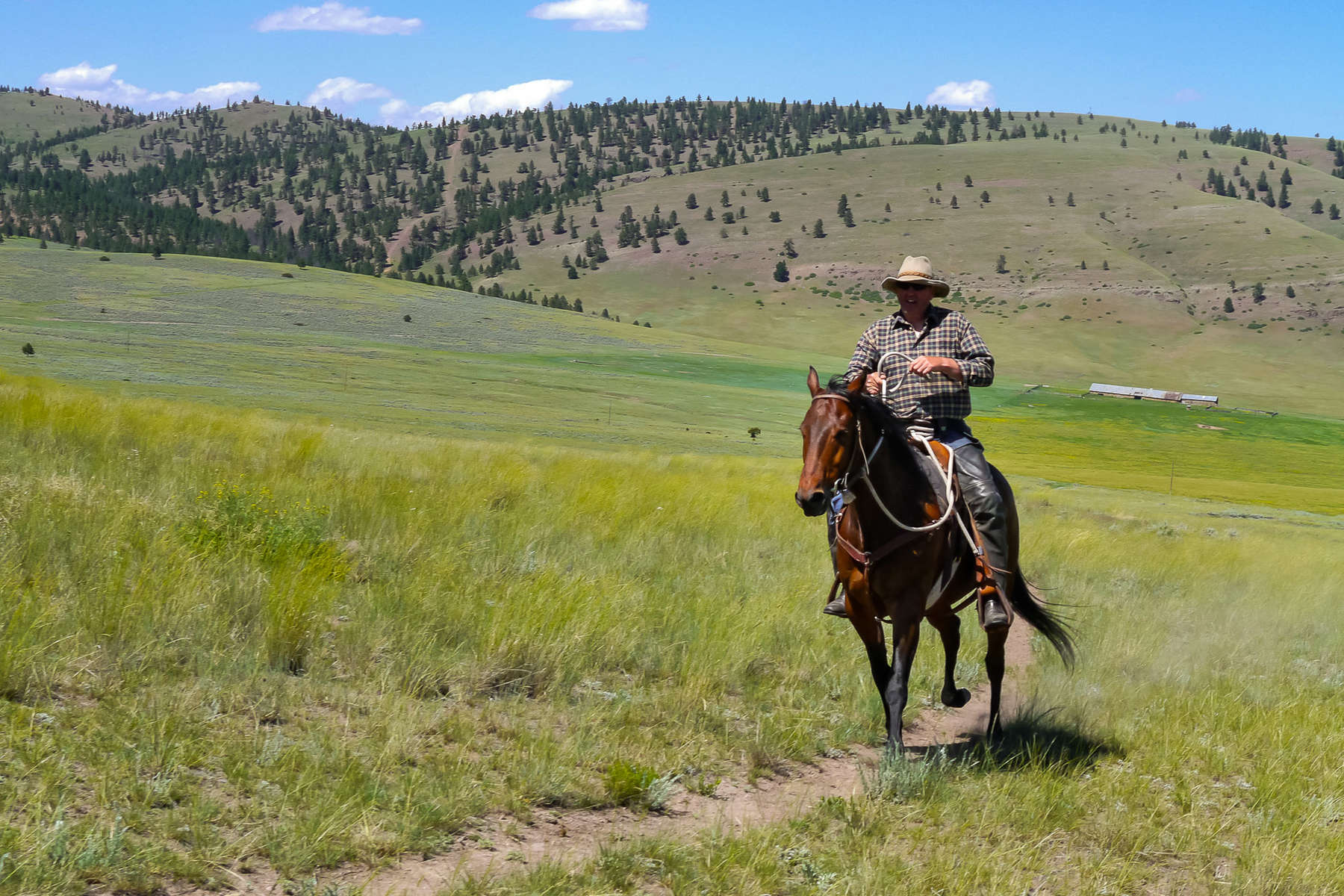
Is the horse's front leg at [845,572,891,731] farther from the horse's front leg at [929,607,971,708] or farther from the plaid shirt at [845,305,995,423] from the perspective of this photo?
the plaid shirt at [845,305,995,423]

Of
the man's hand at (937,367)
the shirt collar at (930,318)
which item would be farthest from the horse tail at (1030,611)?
the shirt collar at (930,318)

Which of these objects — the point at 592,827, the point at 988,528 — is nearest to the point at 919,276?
the point at 988,528

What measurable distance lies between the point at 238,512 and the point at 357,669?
9.44 ft

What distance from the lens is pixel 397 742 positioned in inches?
221

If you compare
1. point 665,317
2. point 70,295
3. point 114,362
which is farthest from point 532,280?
point 114,362

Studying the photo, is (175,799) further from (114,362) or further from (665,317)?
(665,317)

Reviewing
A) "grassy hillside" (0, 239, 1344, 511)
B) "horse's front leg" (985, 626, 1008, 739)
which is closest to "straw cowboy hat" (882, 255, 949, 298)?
"horse's front leg" (985, 626, 1008, 739)

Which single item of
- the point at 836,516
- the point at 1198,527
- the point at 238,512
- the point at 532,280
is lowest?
the point at 1198,527

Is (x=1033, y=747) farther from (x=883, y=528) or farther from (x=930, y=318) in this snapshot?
(x=930, y=318)

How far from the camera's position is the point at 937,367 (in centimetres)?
703

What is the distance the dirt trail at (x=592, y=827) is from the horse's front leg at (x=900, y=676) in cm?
36

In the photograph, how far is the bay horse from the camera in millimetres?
6383

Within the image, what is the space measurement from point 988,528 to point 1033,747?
1537 mm

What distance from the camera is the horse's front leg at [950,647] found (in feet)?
25.4
